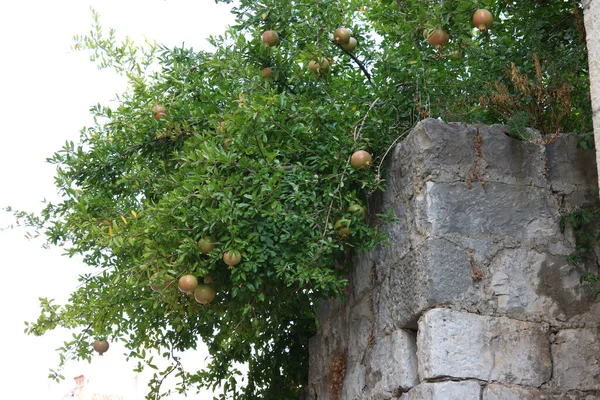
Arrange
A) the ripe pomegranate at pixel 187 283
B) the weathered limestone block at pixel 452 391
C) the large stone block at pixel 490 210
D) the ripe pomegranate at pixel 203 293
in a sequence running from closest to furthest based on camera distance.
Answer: the weathered limestone block at pixel 452 391
the large stone block at pixel 490 210
the ripe pomegranate at pixel 187 283
the ripe pomegranate at pixel 203 293

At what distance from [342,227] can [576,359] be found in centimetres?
104

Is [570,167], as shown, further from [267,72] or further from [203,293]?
[203,293]

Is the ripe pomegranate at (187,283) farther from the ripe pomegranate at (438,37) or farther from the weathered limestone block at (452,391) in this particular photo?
the ripe pomegranate at (438,37)

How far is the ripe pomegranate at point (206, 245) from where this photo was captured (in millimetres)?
3395

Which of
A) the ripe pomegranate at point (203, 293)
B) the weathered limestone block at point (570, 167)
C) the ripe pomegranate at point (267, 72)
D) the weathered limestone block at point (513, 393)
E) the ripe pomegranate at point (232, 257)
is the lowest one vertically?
the weathered limestone block at point (513, 393)

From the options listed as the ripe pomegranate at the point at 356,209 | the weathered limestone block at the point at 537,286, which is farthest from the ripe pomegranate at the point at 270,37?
the weathered limestone block at the point at 537,286

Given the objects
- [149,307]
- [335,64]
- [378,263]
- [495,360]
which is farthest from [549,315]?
[149,307]

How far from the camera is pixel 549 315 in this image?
127 inches

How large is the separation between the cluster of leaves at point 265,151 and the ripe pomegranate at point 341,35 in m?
0.05

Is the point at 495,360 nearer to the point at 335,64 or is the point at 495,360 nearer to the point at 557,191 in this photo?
the point at 557,191

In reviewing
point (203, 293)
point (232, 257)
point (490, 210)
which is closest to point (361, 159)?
point (490, 210)

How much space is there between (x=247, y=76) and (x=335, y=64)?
441 mm

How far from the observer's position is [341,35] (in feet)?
12.2

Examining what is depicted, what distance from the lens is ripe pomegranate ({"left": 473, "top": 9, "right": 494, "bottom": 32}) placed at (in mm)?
3434
